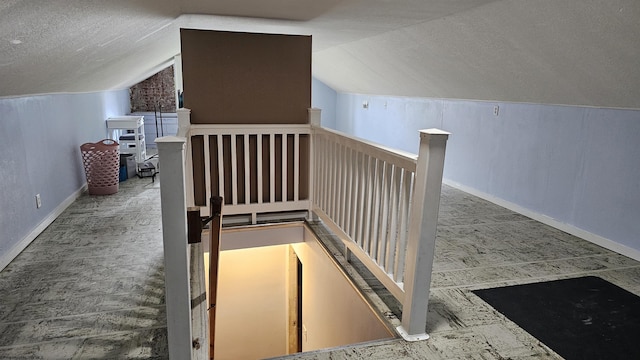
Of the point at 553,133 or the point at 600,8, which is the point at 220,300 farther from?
the point at 600,8

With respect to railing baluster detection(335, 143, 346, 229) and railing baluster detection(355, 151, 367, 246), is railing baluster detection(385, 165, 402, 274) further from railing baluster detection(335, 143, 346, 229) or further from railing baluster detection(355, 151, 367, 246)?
railing baluster detection(335, 143, 346, 229)

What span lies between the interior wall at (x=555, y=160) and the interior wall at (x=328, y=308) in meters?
2.18

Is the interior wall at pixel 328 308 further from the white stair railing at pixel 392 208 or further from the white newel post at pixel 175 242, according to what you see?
the white newel post at pixel 175 242

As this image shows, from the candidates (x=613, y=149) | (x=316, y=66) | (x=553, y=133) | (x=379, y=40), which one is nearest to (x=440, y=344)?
(x=613, y=149)

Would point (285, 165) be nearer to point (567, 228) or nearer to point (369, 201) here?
point (369, 201)

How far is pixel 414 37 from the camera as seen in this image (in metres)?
3.99

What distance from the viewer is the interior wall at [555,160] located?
3.17 meters

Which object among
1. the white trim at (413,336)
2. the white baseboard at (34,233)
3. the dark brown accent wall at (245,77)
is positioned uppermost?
the dark brown accent wall at (245,77)

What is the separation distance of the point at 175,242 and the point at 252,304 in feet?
11.7

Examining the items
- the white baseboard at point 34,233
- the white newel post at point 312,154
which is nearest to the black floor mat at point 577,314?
the white newel post at point 312,154

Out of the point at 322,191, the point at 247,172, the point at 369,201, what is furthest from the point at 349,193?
the point at 247,172

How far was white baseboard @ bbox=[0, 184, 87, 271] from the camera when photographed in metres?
2.79

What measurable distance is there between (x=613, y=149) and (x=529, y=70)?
2.94 feet

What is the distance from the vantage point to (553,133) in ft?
12.4
